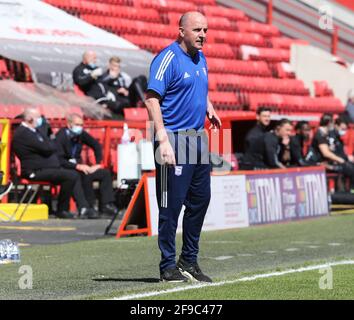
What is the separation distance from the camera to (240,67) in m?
29.2

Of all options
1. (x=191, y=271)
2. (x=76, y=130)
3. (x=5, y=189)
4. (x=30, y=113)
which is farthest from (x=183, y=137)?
(x=76, y=130)

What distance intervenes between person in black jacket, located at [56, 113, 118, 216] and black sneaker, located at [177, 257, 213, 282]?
28.5 ft

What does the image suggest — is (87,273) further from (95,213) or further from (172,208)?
(95,213)

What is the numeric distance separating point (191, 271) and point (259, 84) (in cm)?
1946

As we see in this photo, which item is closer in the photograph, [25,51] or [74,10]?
[25,51]

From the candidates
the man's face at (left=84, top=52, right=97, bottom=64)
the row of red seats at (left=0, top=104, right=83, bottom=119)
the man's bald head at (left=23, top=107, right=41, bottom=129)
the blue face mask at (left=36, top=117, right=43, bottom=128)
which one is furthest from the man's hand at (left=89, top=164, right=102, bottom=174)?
the man's face at (left=84, top=52, right=97, bottom=64)

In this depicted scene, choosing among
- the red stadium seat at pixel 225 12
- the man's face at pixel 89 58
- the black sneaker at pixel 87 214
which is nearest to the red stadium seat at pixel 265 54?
the red stadium seat at pixel 225 12

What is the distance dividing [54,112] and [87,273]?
9.43 meters

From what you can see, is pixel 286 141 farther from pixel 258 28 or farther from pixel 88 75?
pixel 258 28

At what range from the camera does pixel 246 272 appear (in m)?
10.7

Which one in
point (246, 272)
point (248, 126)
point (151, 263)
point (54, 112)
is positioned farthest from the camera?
point (248, 126)

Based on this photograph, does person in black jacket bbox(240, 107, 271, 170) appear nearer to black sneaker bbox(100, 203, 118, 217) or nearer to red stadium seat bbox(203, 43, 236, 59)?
black sneaker bbox(100, 203, 118, 217)

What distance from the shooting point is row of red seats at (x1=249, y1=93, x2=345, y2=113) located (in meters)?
28.0
